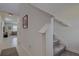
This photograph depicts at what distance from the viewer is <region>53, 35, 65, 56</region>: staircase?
1321mm

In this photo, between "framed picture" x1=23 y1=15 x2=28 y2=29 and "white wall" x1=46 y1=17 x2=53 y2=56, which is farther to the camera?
A: "framed picture" x1=23 y1=15 x2=28 y2=29

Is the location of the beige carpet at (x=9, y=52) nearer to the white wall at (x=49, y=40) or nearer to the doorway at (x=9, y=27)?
the doorway at (x=9, y=27)

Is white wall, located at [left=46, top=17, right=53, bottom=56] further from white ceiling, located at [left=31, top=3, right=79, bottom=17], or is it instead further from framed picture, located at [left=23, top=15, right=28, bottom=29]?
framed picture, located at [left=23, top=15, right=28, bottom=29]

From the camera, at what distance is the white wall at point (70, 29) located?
126 cm

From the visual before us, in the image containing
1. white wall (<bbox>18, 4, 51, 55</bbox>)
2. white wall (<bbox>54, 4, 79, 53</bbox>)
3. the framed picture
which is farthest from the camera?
the framed picture

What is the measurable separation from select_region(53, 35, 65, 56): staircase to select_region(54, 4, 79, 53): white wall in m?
0.06

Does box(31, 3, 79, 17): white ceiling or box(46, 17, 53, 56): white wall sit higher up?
box(31, 3, 79, 17): white ceiling

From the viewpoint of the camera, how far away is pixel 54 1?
1298 mm

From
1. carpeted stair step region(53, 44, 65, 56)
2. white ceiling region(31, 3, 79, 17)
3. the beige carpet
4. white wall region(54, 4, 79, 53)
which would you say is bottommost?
the beige carpet

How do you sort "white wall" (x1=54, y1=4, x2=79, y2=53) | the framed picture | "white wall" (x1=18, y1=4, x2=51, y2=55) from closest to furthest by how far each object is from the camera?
"white wall" (x1=54, y1=4, x2=79, y2=53), "white wall" (x1=18, y1=4, x2=51, y2=55), the framed picture

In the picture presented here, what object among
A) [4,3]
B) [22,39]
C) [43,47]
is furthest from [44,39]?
[4,3]

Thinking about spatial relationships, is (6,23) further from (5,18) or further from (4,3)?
(4,3)

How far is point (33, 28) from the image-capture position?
151 centimetres

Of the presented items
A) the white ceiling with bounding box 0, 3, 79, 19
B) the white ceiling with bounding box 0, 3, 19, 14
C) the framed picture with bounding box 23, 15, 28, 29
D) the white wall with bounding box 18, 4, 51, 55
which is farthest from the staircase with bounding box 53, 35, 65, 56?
the white ceiling with bounding box 0, 3, 19, 14
